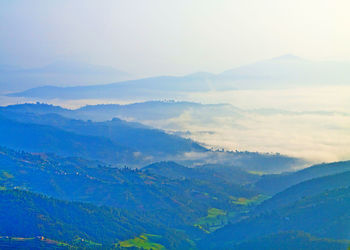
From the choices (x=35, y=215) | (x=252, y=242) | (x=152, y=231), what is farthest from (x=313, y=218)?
(x=35, y=215)

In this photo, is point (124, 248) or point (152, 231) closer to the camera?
point (124, 248)

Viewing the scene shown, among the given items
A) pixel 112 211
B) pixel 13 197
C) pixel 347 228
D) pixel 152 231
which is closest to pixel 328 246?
pixel 347 228

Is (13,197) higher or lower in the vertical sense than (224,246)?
higher

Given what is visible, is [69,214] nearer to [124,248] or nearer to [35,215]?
[35,215]

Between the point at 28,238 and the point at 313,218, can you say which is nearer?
the point at 28,238

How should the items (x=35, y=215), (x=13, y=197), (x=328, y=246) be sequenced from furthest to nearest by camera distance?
(x=13, y=197)
(x=35, y=215)
(x=328, y=246)

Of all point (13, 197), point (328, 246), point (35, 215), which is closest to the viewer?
point (328, 246)

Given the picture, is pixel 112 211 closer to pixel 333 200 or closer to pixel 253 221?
pixel 253 221

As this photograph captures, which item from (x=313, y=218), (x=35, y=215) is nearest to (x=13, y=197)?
(x=35, y=215)
